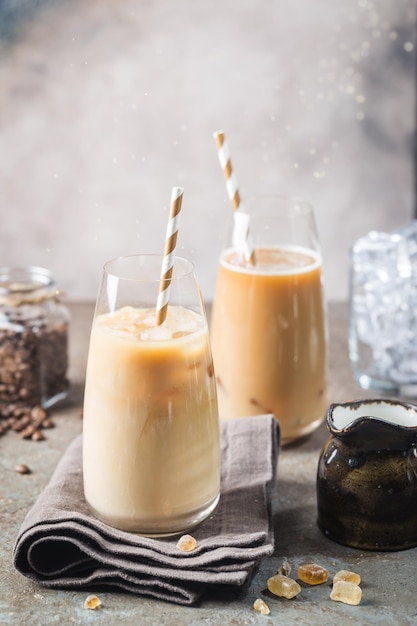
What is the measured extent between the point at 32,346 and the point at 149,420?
0.55 metres

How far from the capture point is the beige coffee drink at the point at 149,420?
1166mm

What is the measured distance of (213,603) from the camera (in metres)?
1.09

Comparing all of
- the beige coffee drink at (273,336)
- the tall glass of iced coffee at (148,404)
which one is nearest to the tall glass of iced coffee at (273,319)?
the beige coffee drink at (273,336)

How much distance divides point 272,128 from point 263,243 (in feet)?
3.68

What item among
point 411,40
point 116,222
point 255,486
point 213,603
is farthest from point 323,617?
point 411,40

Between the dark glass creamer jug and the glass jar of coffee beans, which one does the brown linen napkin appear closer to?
the dark glass creamer jug

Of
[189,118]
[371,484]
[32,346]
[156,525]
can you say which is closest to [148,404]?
[156,525]

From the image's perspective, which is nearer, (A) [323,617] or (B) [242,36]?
(A) [323,617]

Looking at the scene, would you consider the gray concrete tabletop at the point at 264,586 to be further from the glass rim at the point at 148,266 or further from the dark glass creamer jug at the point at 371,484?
the glass rim at the point at 148,266

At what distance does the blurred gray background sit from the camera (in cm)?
248

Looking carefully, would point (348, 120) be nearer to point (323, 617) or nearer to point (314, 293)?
point (314, 293)

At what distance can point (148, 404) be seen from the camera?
3.82 ft

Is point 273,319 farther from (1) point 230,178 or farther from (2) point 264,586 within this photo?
(2) point 264,586

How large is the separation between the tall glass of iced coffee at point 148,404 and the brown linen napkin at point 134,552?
0.13 ft
